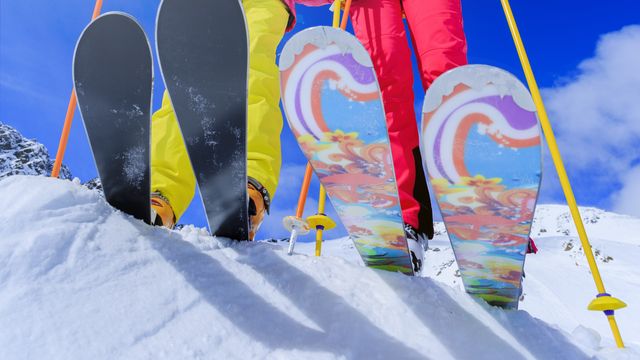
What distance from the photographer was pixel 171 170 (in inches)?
87.8

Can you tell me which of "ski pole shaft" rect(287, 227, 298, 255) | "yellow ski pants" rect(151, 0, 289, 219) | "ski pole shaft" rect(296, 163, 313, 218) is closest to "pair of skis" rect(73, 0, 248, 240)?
"ski pole shaft" rect(287, 227, 298, 255)

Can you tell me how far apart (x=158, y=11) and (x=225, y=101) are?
42 centimetres

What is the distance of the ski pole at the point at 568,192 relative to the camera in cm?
195

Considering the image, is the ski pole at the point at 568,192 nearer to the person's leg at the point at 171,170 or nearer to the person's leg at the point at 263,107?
the person's leg at the point at 263,107

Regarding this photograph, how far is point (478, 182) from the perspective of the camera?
1.70m

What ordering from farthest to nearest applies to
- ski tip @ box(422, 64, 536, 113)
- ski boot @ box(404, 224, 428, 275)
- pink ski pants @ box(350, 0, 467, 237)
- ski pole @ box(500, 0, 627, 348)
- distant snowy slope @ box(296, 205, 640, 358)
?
distant snowy slope @ box(296, 205, 640, 358) → pink ski pants @ box(350, 0, 467, 237) → ski boot @ box(404, 224, 428, 275) → ski pole @ box(500, 0, 627, 348) → ski tip @ box(422, 64, 536, 113)

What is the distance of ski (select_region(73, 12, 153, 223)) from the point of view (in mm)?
1679

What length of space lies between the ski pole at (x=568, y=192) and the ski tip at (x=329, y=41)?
4.02ft

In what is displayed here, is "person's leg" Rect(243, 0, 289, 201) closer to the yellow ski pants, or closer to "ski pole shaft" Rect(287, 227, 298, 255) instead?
the yellow ski pants

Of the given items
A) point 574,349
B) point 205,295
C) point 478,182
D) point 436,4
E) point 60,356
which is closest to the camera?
point 60,356

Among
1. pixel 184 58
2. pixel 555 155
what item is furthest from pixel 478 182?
pixel 184 58

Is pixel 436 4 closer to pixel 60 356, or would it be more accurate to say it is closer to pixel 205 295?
pixel 205 295

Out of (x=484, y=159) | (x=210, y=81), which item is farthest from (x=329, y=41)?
(x=484, y=159)

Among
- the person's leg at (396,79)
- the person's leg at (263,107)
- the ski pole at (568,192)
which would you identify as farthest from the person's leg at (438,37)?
the person's leg at (263,107)
